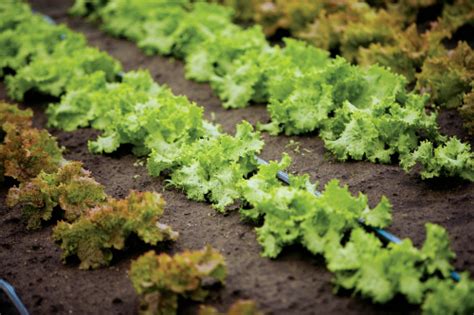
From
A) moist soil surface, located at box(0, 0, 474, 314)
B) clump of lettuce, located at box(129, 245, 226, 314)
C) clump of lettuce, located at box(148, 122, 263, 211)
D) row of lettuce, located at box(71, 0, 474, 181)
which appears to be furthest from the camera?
row of lettuce, located at box(71, 0, 474, 181)

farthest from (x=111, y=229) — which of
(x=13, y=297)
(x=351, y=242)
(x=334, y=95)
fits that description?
(x=334, y=95)

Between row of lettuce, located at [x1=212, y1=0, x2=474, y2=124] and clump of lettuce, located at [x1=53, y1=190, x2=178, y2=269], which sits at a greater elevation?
row of lettuce, located at [x1=212, y1=0, x2=474, y2=124]

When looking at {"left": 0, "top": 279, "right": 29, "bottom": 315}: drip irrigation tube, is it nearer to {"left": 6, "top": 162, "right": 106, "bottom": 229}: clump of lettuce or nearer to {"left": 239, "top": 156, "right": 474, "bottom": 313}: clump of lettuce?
{"left": 6, "top": 162, "right": 106, "bottom": 229}: clump of lettuce

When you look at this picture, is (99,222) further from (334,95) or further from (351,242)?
(334,95)

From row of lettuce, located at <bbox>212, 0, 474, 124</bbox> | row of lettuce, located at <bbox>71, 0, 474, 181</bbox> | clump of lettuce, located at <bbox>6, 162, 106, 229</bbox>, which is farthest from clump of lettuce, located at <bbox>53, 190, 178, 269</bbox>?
row of lettuce, located at <bbox>212, 0, 474, 124</bbox>

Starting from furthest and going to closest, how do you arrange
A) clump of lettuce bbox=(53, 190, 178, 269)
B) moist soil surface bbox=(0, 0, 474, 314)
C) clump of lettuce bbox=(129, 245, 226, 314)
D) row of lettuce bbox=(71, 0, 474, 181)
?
row of lettuce bbox=(71, 0, 474, 181), clump of lettuce bbox=(53, 190, 178, 269), moist soil surface bbox=(0, 0, 474, 314), clump of lettuce bbox=(129, 245, 226, 314)

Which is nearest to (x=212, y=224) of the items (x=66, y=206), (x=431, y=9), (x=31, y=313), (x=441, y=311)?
(x=66, y=206)

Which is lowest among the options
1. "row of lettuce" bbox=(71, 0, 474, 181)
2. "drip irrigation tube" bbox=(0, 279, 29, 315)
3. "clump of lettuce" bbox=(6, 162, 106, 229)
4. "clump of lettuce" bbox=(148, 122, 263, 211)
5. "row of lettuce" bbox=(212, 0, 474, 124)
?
"drip irrigation tube" bbox=(0, 279, 29, 315)

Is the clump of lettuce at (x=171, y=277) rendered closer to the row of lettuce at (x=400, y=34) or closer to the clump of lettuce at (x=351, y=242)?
the clump of lettuce at (x=351, y=242)

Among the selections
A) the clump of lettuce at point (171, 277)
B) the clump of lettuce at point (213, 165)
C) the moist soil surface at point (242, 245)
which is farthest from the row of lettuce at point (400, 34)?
the clump of lettuce at point (171, 277)
